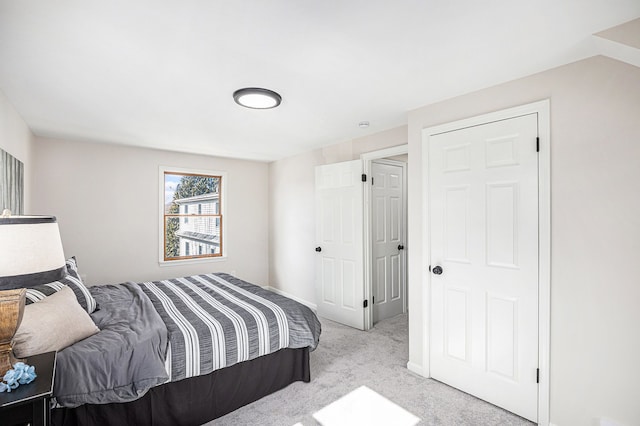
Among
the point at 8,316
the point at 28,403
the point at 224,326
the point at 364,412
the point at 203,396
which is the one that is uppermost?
the point at 8,316

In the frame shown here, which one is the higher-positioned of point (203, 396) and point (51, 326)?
point (51, 326)

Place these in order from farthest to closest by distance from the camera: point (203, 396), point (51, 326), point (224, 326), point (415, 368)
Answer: point (415, 368)
point (224, 326)
point (203, 396)
point (51, 326)

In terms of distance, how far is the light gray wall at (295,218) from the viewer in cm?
462

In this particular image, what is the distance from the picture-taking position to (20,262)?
44.6 inches

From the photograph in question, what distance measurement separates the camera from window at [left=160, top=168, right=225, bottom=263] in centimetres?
470

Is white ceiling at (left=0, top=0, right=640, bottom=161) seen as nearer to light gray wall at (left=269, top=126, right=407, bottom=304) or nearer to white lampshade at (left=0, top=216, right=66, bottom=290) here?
white lampshade at (left=0, top=216, right=66, bottom=290)

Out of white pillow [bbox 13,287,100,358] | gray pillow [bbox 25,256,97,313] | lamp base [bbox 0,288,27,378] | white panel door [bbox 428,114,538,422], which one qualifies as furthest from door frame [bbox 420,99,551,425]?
gray pillow [bbox 25,256,97,313]

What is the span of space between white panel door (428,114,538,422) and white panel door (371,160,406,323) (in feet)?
4.63

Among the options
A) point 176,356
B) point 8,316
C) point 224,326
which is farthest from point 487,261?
point 8,316

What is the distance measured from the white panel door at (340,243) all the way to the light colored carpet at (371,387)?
0.64 m

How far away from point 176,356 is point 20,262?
121 cm

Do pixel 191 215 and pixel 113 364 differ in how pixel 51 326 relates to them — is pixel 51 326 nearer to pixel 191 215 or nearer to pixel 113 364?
pixel 113 364

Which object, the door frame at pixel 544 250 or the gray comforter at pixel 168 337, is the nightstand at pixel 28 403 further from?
the door frame at pixel 544 250

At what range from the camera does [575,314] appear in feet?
6.46
